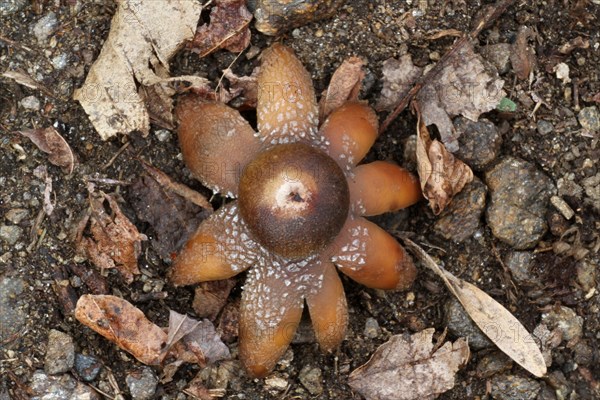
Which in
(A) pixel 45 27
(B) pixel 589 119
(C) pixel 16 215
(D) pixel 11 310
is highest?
(A) pixel 45 27

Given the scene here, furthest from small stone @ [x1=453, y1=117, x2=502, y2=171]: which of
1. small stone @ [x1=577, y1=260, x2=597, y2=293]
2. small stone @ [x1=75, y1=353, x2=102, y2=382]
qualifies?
small stone @ [x1=75, y1=353, x2=102, y2=382]

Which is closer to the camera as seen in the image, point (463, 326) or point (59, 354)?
point (59, 354)

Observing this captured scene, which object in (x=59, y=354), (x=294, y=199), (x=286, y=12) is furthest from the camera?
(x=286, y=12)

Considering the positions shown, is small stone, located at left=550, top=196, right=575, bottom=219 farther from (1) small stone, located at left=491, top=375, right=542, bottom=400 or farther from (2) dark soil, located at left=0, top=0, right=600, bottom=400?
(1) small stone, located at left=491, top=375, right=542, bottom=400

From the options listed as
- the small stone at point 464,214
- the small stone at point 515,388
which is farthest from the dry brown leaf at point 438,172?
the small stone at point 515,388

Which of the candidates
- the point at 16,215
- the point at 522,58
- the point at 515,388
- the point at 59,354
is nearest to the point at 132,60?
the point at 16,215

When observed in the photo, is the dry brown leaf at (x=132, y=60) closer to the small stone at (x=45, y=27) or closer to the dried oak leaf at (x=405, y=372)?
the small stone at (x=45, y=27)

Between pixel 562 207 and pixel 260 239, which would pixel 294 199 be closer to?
pixel 260 239
